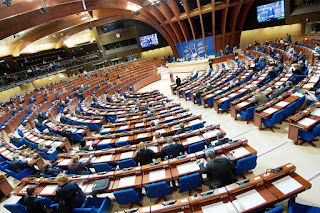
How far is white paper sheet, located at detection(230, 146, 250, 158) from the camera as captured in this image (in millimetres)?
4860

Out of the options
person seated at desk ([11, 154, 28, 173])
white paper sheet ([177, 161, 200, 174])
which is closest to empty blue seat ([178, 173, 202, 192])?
white paper sheet ([177, 161, 200, 174])

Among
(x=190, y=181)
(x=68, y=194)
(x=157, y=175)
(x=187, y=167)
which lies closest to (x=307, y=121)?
(x=187, y=167)

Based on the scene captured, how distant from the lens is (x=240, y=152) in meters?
4.97

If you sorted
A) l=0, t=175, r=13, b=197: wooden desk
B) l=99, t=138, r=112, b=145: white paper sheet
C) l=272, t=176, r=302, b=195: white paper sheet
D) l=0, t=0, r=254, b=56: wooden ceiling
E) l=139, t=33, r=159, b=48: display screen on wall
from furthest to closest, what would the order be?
l=139, t=33, r=159, b=48: display screen on wall
l=0, t=0, r=254, b=56: wooden ceiling
l=99, t=138, r=112, b=145: white paper sheet
l=0, t=175, r=13, b=197: wooden desk
l=272, t=176, r=302, b=195: white paper sheet

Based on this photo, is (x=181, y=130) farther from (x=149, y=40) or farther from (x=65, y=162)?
(x=149, y=40)

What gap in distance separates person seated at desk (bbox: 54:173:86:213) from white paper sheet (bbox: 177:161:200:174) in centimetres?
253

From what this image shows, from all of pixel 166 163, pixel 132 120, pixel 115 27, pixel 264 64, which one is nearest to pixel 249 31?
pixel 264 64

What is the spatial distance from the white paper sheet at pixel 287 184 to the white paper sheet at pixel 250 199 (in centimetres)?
46

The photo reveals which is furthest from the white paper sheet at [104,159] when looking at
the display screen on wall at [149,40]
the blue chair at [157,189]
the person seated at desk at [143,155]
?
Result: the display screen on wall at [149,40]

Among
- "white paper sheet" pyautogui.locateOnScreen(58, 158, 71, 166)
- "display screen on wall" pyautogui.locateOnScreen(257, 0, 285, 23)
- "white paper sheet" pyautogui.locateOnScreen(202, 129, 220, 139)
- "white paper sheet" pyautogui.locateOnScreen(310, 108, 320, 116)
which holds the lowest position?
"white paper sheet" pyautogui.locateOnScreen(202, 129, 220, 139)

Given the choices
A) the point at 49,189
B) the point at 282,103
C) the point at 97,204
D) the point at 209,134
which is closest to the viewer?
the point at 97,204

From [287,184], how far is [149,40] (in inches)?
1433

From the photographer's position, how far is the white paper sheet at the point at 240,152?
15.9 ft

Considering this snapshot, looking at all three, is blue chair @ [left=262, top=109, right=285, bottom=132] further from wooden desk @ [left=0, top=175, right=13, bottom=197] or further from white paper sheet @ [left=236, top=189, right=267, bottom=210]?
wooden desk @ [left=0, top=175, right=13, bottom=197]
